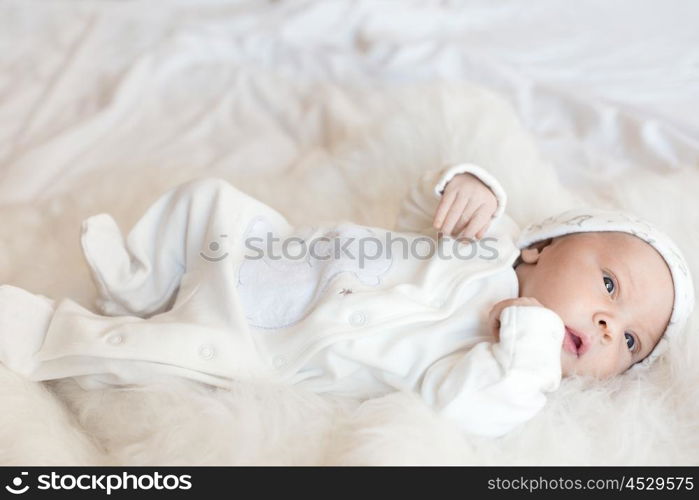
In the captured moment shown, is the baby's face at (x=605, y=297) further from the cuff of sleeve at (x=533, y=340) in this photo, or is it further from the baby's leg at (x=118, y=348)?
the baby's leg at (x=118, y=348)

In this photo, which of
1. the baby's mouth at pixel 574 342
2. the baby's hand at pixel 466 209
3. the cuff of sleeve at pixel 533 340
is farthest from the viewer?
the baby's hand at pixel 466 209

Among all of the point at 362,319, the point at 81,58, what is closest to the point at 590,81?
the point at 362,319

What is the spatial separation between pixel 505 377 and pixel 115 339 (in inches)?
22.5

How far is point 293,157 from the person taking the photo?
1.85 metres

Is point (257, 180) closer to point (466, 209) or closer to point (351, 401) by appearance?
point (466, 209)

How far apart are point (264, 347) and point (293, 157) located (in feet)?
2.53

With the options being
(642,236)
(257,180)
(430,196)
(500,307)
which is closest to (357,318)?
(500,307)

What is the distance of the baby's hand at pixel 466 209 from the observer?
1282 millimetres

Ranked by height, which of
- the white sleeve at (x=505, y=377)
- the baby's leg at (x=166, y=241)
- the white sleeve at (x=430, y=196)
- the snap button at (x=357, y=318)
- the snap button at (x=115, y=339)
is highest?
the white sleeve at (x=430, y=196)

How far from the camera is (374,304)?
3.84ft

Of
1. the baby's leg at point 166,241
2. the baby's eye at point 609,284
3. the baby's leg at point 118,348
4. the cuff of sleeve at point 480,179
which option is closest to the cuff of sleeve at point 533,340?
the baby's eye at point 609,284

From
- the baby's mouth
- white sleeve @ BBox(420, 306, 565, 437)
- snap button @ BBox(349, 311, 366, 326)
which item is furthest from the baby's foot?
the baby's mouth

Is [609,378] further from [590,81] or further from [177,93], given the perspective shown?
[177,93]
